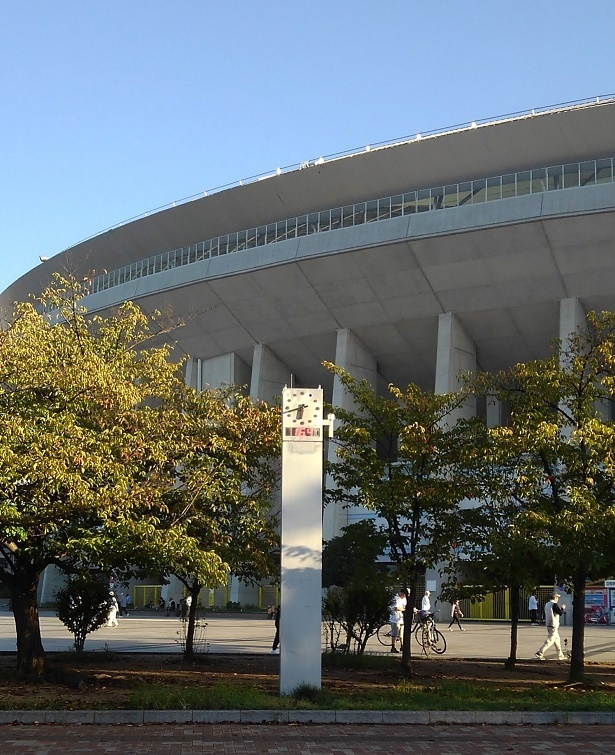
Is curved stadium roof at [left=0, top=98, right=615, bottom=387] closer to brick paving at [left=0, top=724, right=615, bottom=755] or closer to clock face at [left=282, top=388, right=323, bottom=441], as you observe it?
clock face at [left=282, top=388, right=323, bottom=441]

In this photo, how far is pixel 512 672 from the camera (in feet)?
55.6

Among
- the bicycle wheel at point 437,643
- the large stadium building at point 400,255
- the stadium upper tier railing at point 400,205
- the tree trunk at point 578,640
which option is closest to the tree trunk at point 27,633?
the tree trunk at point 578,640

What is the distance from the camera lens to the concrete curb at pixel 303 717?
34.1ft

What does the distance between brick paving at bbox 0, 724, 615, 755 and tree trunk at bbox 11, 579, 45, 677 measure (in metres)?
4.53

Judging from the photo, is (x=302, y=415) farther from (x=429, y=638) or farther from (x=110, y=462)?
(x=429, y=638)

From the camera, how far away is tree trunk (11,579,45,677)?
14413mm

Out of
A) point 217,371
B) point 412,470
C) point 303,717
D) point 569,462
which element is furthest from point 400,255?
point 303,717

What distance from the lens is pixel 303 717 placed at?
1074 centimetres

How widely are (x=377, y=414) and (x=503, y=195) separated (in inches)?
863

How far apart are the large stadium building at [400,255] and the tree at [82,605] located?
1664 cm

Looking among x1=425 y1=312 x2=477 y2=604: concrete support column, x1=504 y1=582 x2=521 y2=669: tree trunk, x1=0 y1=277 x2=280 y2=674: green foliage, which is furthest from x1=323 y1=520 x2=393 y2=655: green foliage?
x1=425 y1=312 x2=477 y2=604: concrete support column

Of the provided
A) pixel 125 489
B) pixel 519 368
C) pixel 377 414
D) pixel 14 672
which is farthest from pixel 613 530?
pixel 14 672

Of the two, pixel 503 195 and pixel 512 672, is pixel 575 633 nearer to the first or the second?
pixel 512 672

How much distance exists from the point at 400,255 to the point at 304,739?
1137 inches
